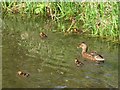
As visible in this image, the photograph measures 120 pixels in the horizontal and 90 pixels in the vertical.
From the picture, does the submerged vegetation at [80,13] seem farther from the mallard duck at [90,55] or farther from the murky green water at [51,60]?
the mallard duck at [90,55]

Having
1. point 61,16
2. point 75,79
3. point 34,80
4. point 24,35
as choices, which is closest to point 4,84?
point 34,80

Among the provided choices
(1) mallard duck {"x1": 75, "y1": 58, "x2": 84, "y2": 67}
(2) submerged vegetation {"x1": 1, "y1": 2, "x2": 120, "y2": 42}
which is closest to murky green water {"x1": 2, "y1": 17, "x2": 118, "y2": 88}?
(1) mallard duck {"x1": 75, "y1": 58, "x2": 84, "y2": 67}

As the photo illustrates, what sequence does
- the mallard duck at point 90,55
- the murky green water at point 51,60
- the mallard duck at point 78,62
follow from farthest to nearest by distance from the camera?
the mallard duck at point 90,55, the mallard duck at point 78,62, the murky green water at point 51,60

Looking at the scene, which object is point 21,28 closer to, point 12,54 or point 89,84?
point 12,54

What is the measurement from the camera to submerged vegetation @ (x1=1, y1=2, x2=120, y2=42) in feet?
39.7

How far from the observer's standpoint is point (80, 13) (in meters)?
13.4

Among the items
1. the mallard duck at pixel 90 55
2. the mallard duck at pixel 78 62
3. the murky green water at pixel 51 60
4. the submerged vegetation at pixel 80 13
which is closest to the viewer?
the murky green water at pixel 51 60

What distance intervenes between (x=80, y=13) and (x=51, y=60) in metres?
3.21

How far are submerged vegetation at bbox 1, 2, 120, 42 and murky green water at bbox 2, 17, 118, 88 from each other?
1.13ft

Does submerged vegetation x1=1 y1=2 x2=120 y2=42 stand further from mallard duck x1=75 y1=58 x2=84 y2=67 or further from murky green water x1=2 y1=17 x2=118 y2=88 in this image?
mallard duck x1=75 y1=58 x2=84 y2=67

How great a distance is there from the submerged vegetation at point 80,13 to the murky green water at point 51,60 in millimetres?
343

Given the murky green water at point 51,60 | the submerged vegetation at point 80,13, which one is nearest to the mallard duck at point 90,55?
Answer: the murky green water at point 51,60

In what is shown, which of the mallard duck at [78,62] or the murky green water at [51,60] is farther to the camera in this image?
the mallard duck at [78,62]

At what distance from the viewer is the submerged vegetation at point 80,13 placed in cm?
1209
